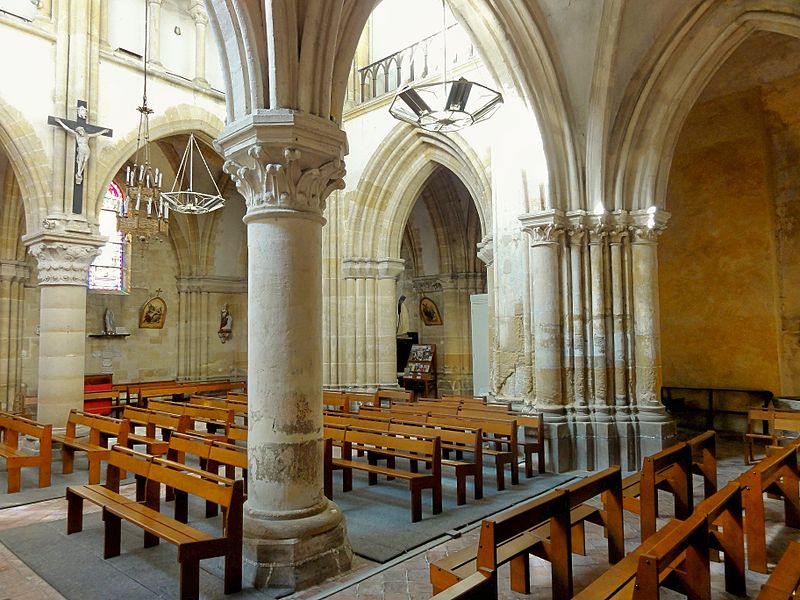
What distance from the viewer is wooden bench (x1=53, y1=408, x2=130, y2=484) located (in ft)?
19.9

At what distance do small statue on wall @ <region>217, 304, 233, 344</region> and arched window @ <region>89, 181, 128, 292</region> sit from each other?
2.90 metres

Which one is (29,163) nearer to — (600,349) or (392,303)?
(392,303)

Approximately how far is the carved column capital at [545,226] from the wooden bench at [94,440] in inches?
219

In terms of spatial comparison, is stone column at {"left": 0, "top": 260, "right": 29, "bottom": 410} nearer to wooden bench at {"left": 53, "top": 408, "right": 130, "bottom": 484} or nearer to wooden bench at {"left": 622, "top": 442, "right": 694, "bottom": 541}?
wooden bench at {"left": 53, "top": 408, "right": 130, "bottom": 484}

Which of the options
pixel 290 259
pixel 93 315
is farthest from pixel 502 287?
pixel 93 315

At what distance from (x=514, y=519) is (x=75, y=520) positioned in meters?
3.87

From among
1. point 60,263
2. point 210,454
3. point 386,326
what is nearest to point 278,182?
point 210,454

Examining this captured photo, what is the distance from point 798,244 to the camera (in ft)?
32.4

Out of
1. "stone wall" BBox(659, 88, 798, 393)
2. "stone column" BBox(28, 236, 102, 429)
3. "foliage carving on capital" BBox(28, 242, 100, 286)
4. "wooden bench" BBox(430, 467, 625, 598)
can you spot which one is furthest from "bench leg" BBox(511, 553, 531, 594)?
"stone wall" BBox(659, 88, 798, 393)

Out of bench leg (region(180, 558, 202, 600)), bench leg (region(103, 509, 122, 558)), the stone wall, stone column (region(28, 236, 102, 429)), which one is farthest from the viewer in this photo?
the stone wall

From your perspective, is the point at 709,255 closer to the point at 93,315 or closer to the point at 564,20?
the point at 564,20

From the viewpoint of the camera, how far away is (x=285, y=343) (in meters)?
3.74

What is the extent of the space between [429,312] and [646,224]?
10.7m

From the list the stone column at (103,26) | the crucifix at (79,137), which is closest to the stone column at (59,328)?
the crucifix at (79,137)
